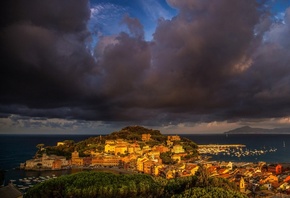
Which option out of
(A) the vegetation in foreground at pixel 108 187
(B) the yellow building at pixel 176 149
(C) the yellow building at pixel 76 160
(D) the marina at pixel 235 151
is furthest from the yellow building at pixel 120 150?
(A) the vegetation in foreground at pixel 108 187

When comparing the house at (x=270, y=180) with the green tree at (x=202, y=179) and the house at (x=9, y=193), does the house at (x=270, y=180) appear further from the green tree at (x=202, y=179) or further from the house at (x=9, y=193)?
the house at (x=9, y=193)

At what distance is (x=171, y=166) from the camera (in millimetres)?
61656

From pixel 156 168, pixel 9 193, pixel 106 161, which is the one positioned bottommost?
pixel 106 161

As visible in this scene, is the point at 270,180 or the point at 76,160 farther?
the point at 76,160

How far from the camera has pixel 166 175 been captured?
5412cm

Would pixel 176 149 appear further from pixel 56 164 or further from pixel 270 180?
pixel 270 180

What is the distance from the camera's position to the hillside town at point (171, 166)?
4212cm

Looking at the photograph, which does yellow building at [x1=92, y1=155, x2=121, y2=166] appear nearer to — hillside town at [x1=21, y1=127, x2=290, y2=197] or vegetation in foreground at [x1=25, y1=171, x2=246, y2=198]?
hillside town at [x1=21, y1=127, x2=290, y2=197]

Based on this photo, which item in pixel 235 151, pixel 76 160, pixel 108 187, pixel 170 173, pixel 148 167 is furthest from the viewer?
pixel 235 151

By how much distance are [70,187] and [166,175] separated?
30.0 m

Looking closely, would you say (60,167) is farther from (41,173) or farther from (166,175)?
(166,175)

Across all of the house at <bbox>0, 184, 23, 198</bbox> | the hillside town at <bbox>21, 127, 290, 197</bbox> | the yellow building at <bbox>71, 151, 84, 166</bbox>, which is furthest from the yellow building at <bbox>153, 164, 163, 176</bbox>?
the house at <bbox>0, 184, 23, 198</bbox>

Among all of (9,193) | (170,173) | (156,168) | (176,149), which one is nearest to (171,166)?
(156,168)

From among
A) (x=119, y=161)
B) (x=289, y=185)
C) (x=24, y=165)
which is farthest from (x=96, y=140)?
(x=289, y=185)
